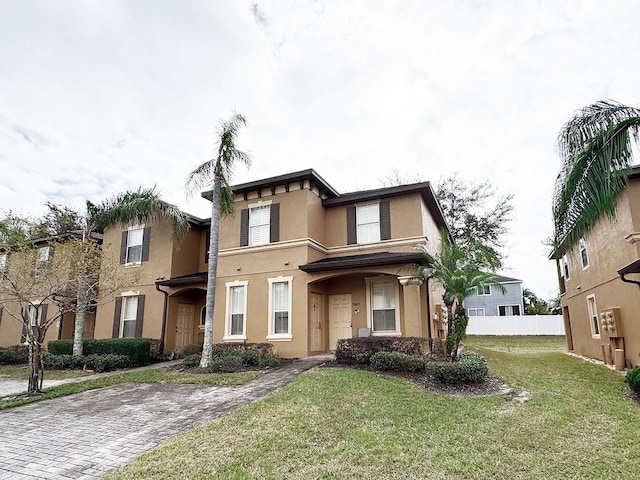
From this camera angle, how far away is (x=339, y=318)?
15.6 metres

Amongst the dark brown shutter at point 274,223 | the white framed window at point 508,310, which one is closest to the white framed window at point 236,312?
the dark brown shutter at point 274,223

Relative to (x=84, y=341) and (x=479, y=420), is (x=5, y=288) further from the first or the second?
(x=479, y=420)

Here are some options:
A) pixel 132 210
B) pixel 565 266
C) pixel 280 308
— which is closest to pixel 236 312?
pixel 280 308

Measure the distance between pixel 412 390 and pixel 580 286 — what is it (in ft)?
41.6

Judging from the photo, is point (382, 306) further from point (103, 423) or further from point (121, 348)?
point (121, 348)

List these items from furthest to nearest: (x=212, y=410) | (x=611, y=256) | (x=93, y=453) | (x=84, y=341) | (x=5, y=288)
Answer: (x=84, y=341)
(x=611, y=256)
(x=5, y=288)
(x=212, y=410)
(x=93, y=453)

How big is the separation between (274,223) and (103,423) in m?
9.45

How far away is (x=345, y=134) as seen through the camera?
55.8ft

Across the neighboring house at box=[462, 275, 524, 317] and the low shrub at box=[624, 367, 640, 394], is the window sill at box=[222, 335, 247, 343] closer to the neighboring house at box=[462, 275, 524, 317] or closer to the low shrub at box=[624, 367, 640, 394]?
the low shrub at box=[624, 367, 640, 394]

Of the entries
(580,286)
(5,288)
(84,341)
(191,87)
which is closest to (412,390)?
(191,87)

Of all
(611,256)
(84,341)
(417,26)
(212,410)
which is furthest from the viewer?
(84,341)

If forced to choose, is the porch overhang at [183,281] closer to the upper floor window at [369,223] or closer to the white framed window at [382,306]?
the upper floor window at [369,223]

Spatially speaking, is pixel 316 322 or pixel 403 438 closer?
pixel 403 438

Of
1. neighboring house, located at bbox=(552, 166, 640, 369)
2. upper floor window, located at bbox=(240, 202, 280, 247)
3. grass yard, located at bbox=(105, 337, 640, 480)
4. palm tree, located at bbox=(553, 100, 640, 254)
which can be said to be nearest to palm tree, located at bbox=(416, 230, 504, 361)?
neighboring house, located at bbox=(552, 166, 640, 369)
